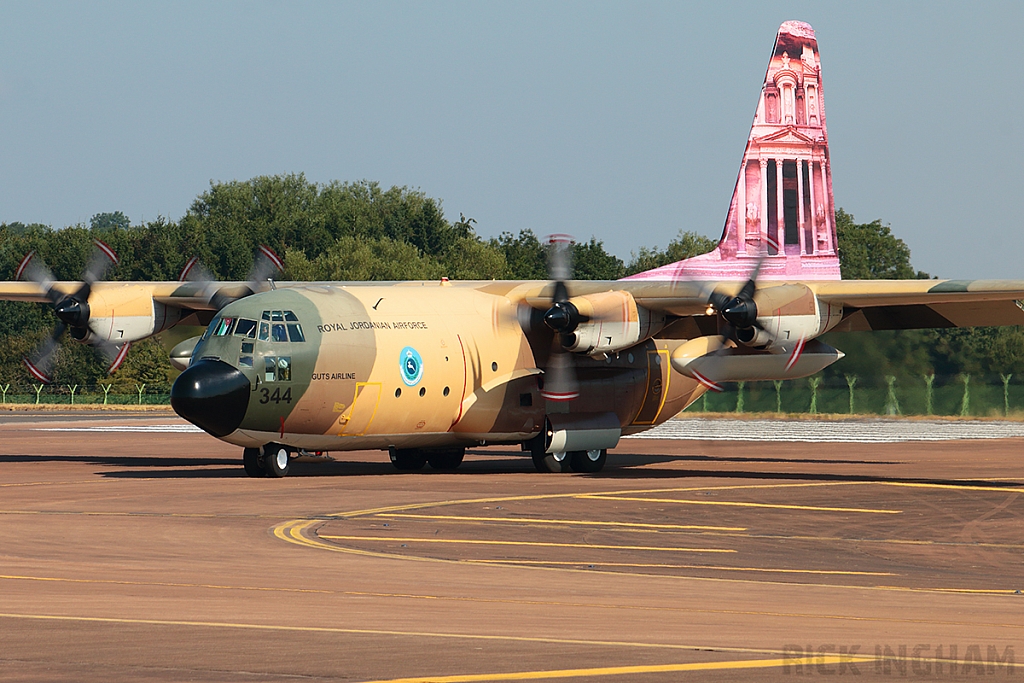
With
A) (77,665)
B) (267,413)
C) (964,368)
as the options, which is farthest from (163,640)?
(964,368)

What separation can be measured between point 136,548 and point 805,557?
333 inches

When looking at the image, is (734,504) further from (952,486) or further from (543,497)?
(952,486)

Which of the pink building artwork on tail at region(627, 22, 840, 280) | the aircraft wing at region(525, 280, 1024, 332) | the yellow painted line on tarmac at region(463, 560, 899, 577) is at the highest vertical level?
the pink building artwork on tail at region(627, 22, 840, 280)

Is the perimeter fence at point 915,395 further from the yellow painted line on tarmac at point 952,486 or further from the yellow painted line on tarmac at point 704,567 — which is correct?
the yellow painted line on tarmac at point 704,567

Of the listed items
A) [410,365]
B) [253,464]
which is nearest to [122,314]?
[253,464]

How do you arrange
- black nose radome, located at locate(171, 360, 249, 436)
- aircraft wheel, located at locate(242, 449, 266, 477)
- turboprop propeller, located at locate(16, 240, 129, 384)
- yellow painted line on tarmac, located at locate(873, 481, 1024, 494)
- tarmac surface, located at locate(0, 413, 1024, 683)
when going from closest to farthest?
tarmac surface, located at locate(0, 413, 1024, 683)
black nose radome, located at locate(171, 360, 249, 436)
yellow painted line on tarmac, located at locate(873, 481, 1024, 494)
aircraft wheel, located at locate(242, 449, 266, 477)
turboprop propeller, located at locate(16, 240, 129, 384)

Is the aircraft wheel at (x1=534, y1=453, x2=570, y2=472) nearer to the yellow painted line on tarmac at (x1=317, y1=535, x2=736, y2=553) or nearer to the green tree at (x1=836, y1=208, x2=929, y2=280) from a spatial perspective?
the yellow painted line on tarmac at (x1=317, y1=535, x2=736, y2=553)

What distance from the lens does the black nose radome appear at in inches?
1073

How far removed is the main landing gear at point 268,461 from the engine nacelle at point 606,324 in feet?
21.8

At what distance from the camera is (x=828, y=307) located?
31938 millimetres

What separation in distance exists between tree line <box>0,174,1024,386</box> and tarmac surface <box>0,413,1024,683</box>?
112 feet

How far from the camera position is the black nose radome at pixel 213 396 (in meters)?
27.3

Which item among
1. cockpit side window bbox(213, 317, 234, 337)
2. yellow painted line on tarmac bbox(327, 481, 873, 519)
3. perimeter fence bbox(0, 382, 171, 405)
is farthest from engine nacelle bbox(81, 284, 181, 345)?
perimeter fence bbox(0, 382, 171, 405)

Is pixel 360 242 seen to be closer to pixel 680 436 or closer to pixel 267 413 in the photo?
pixel 680 436
